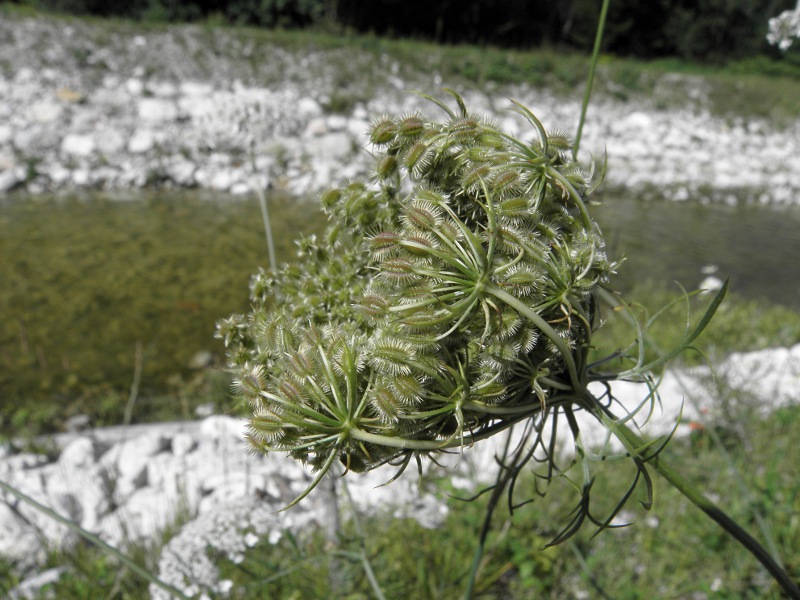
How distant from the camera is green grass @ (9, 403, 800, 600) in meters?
2.74

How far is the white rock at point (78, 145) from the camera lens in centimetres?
1209

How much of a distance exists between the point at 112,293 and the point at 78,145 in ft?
21.0

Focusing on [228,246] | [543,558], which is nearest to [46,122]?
[228,246]

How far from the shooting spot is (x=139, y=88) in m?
13.6

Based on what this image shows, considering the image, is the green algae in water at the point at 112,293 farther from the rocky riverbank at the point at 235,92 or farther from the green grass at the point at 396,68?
the green grass at the point at 396,68

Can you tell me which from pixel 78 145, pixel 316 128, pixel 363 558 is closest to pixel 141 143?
pixel 78 145

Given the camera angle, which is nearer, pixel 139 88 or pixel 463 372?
pixel 463 372

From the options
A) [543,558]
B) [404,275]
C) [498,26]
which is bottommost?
[543,558]

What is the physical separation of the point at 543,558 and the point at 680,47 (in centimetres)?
3167

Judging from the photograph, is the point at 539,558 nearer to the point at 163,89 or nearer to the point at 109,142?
the point at 109,142

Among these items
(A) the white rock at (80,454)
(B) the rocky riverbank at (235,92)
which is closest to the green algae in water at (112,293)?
(A) the white rock at (80,454)

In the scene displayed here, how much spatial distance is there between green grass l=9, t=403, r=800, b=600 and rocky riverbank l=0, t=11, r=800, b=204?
829cm

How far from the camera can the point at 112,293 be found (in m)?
7.32

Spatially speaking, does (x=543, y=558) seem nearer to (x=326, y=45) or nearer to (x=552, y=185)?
(x=552, y=185)
